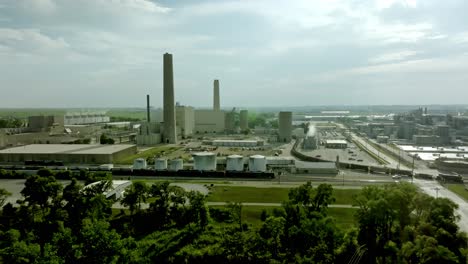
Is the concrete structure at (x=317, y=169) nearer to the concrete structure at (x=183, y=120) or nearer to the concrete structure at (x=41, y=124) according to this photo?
the concrete structure at (x=183, y=120)

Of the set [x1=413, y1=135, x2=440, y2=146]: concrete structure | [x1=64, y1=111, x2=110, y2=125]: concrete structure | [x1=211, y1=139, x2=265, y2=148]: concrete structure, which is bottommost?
[x1=211, y1=139, x2=265, y2=148]: concrete structure

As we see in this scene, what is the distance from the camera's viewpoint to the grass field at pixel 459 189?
17578 millimetres

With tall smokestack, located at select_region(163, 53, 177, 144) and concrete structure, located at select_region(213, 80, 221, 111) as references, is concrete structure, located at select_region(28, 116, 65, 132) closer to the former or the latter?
tall smokestack, located at select_region(163, 53, 177, 144)

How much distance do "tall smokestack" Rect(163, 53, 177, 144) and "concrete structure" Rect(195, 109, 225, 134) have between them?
38.9 feet

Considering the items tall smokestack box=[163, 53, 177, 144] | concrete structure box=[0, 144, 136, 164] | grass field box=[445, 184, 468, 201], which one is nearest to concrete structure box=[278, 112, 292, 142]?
tall smokestack box=[163, 53, 177, 144]

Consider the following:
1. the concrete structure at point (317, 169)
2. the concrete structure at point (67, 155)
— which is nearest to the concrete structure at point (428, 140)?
the concrete structure at point (317, 169)

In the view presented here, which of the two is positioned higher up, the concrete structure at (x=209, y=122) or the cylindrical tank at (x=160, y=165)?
the concrete structure at (x=209, y=122)

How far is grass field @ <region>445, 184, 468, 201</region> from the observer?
57.7ft

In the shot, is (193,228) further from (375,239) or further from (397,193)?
(397,193)

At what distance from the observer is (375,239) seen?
11148mm

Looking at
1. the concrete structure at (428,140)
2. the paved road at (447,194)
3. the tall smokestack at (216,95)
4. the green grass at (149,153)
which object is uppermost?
the tall smokestack at (216,95)

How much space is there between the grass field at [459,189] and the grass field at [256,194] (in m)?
4.91

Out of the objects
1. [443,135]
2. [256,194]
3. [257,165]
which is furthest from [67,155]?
[443,135]

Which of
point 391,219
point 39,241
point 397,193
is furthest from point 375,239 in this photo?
point 39,241
